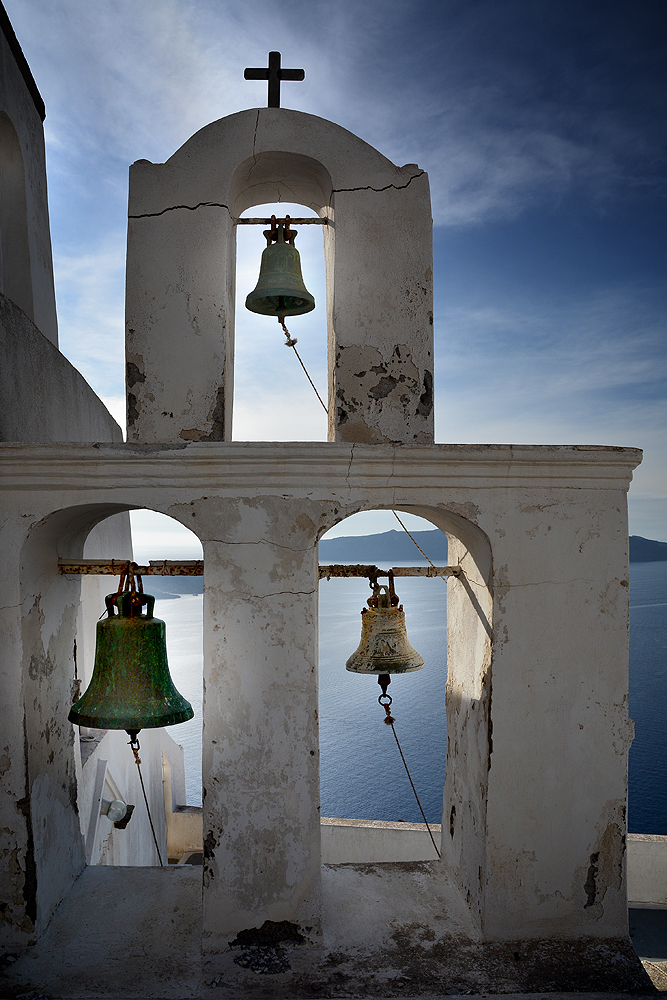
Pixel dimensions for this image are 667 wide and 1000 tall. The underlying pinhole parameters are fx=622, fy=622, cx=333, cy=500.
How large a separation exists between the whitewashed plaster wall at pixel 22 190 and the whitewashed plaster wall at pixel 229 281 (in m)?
2.26

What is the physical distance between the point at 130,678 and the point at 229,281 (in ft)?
6.60

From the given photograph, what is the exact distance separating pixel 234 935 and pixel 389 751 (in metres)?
16.6

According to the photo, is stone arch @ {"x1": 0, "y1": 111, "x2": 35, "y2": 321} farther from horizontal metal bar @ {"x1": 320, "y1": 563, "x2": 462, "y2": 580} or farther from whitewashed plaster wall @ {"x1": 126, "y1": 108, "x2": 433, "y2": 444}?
horizontal metal bar @ {"x1": 320, "y1": 563, "x2": 462, "y2": 580}

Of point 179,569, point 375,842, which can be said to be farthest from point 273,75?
point 375,842

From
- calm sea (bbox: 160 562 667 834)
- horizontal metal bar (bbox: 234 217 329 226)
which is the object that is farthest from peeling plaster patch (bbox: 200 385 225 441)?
calm sea (bbox: 160 562 667 834)

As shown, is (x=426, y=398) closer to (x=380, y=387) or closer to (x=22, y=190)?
(x=380, y=387)

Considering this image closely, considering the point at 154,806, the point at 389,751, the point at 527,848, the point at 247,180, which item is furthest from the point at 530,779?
the point at 389,751

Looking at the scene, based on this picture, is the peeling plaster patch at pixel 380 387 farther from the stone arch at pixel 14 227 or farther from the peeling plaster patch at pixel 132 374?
the stone arch at pixel 14 227

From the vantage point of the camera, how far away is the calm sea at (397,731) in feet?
53.0

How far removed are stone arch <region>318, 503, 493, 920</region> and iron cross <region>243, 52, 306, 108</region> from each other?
7.07ft

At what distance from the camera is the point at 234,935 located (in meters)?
2.88

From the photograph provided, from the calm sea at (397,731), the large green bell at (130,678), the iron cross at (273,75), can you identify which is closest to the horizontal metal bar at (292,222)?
the iron cross at (273,75)

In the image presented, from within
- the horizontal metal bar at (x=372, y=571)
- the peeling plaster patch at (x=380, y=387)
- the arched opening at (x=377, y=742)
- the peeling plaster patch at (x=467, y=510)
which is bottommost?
the arched opening at (x=377, y=742)

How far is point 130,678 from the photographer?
2.82m
